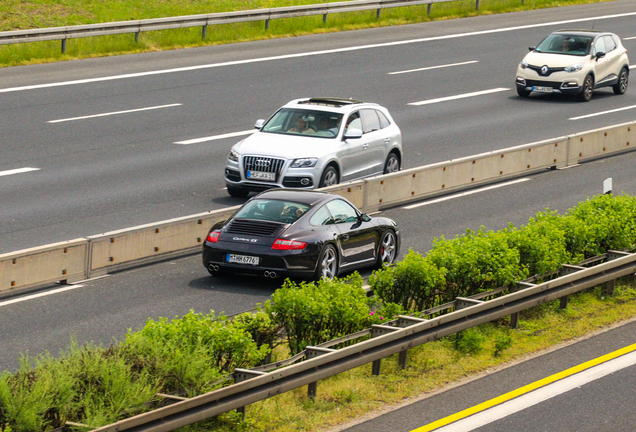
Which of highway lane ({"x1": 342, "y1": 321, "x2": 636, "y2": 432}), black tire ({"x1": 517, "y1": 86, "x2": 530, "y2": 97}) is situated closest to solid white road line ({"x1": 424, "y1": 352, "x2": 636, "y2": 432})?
highway lane ({"x1": 342, "y1": 321, "x2": 636, "y2": 432})

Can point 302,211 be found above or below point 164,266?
above

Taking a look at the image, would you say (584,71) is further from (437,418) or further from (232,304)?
(437,418)

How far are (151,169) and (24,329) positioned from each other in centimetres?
988

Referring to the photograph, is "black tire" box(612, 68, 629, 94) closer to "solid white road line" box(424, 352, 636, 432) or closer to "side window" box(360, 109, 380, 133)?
"side window" box(360, 109, 380, 133)

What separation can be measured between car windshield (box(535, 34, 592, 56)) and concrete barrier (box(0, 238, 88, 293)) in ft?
67.3

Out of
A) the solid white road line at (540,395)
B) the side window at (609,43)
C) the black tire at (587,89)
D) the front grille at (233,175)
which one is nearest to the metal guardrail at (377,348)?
the solid white road line at (540,395)

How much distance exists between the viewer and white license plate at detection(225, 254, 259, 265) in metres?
14.1

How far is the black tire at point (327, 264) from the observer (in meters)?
14.2

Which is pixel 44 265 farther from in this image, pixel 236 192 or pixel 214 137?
pixel 214 137

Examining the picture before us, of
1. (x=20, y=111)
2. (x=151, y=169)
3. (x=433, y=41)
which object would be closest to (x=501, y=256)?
(x=151, y=169)

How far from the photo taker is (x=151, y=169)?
21.5m

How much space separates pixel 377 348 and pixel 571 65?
2280cm

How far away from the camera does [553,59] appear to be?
30.9 meters

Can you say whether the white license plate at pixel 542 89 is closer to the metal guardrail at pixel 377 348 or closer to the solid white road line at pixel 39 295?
the metal guardrail at pixel 377 348
